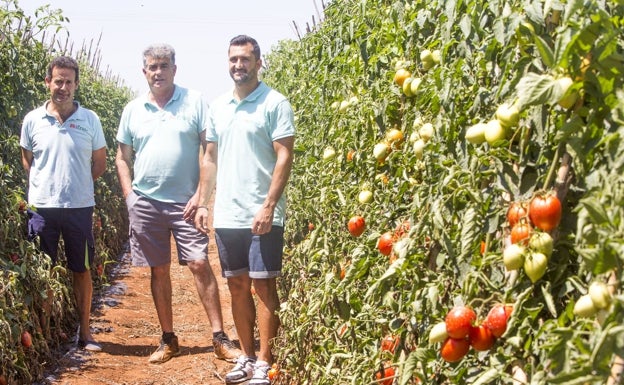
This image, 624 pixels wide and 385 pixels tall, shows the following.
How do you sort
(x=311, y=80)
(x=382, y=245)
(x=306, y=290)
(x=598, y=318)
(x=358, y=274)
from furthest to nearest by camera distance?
(x=311, y=80) < (x=306, y=290) < (x=358, y=274) < (x=382, y=245) < (x=598, y=318)

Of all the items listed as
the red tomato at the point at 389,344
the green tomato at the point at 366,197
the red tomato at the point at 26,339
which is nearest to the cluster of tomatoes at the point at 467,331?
the red tomato at the point at 389,344

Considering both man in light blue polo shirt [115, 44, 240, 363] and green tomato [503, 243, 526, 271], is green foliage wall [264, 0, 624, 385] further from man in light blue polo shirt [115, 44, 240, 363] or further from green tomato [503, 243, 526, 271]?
man in light blue polo shirt [115, 44, 240, 363]

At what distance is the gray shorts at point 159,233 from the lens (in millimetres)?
4410

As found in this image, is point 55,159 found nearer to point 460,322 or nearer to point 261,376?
point 261,376

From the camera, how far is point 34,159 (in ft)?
14.9

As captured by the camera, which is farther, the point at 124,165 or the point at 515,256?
the point at 124,165

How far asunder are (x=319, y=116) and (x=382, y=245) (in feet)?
7.16

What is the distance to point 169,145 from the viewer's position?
4414mm

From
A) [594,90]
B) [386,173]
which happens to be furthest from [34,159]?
[594,90]

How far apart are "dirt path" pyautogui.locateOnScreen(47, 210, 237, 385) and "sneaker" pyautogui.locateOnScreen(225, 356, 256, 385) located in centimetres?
34

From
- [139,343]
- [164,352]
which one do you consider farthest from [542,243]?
[139,343]

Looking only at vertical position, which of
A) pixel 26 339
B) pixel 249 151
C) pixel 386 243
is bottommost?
pixel 26 339

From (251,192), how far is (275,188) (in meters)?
0.16

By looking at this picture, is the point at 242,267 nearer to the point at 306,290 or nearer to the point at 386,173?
the point at 306,290
